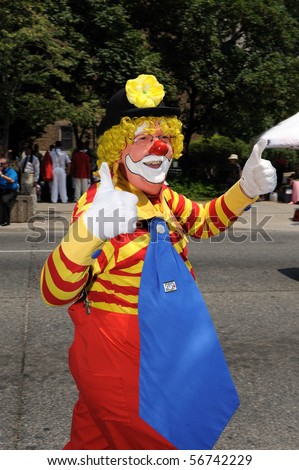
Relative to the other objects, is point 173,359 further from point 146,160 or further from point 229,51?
point 229,51

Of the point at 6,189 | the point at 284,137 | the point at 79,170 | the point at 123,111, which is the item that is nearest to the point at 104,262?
the point at 123,111

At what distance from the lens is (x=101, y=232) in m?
2.23

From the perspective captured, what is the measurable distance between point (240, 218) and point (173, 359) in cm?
1323

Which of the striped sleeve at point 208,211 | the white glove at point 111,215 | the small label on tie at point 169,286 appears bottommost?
the small label on tie at point 169,286

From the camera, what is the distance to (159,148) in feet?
8.48

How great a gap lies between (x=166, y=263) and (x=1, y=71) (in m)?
12.6

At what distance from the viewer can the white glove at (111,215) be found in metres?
2.21

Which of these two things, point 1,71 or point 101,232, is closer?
point 101,232

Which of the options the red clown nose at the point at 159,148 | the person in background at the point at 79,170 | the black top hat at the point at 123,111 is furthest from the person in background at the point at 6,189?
the red clown nose at the point at 159,148

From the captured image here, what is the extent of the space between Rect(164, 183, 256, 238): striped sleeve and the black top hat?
0.38 meters

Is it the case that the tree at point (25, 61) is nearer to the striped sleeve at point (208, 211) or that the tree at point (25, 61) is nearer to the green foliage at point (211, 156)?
the striped sleeve at point (208, 211)

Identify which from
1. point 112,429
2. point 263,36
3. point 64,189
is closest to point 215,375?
point 112,429

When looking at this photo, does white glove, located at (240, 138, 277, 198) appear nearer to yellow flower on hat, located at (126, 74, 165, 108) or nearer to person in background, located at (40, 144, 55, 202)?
yellow flower on hat, located at (126, 74, 165, 108)
